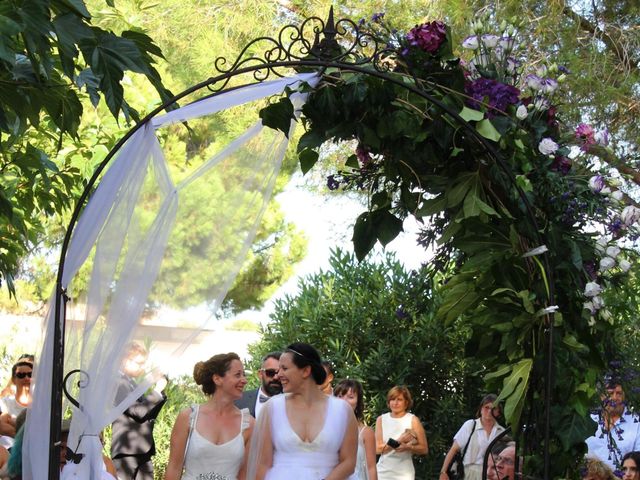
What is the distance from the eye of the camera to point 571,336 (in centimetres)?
489

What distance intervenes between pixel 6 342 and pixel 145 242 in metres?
10.3

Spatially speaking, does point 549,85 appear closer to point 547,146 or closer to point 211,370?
point 547,146

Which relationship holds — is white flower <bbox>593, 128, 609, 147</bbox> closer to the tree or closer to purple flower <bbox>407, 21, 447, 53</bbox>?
purple flower <bbox>407, 21, 447, 53</bbox>

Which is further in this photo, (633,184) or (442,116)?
(633,184)

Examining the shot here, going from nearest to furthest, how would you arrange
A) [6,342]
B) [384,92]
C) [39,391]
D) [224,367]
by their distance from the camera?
[39,391]
[384,92]
[224,367]
[6,342]

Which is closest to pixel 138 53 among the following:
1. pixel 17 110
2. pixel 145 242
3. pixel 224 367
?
pixel 17 110

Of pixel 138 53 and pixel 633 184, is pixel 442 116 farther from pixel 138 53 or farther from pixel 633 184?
pixel 633 184

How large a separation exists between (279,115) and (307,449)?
1694 mm

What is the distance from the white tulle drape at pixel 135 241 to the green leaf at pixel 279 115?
0.20ft

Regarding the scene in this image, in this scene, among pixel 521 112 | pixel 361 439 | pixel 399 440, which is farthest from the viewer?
pixel 399 440

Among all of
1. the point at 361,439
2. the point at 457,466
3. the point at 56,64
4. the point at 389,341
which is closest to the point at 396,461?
the point at 457,466

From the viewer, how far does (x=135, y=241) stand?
15.2 feet

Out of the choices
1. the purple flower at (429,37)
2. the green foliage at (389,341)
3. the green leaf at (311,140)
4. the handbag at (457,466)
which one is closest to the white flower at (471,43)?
the purple flower at (429,37)

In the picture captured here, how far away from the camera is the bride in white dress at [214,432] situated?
18.6 ft
